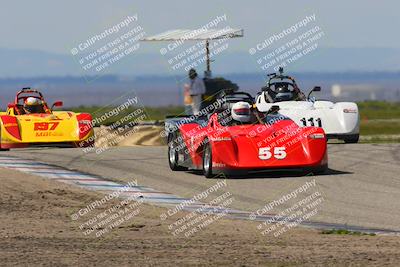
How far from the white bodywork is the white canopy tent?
392 inches

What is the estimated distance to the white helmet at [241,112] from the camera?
807 inches

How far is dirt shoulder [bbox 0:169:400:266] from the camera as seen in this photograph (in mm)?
11273

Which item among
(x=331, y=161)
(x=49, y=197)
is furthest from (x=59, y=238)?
(x=331, y=161)

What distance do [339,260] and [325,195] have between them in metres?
6.29

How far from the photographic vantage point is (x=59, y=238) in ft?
42.9

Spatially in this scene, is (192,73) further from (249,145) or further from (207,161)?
(249,145)

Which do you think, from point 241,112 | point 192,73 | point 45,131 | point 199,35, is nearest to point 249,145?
point 241,112

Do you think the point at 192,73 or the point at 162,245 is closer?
the point at 162,245

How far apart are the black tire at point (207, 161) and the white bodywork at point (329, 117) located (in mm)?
7309

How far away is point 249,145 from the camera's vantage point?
19.7 m

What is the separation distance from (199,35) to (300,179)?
19.4m

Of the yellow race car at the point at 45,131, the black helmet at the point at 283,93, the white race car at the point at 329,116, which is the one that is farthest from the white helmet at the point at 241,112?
the black helmet at the point at 283,93

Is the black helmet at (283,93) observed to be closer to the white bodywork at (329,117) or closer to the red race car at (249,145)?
the white bodywork at (329,117)

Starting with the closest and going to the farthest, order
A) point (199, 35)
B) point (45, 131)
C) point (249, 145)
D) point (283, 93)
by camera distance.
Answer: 1. point (249, 145)
2. point (45, 131)
3. point (283, 93)
4. point (199, 35)
